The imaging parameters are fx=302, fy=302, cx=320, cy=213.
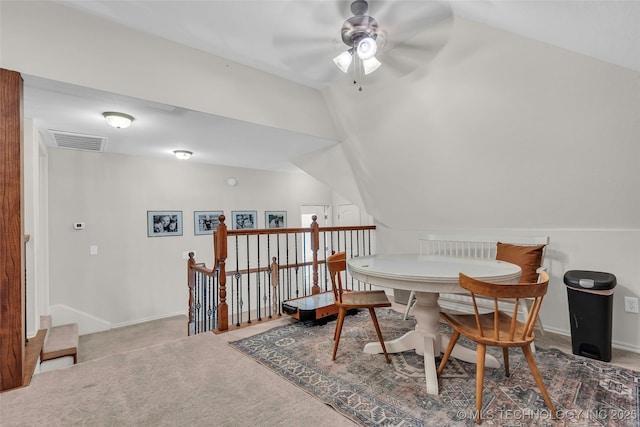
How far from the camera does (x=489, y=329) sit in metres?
1.78

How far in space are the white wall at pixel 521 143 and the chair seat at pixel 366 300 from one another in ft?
5.29

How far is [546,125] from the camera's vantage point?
2348 mm

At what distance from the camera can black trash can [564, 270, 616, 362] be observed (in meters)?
2.23

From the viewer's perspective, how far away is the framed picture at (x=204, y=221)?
511 centimetres

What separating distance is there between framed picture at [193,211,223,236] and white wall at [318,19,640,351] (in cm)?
292

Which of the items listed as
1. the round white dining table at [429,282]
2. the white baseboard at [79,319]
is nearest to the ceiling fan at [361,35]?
the round white dining table at [429,282]

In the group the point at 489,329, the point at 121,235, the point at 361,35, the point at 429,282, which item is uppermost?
the point at 361,35

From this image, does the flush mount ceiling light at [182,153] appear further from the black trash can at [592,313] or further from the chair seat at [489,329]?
the black trash can at [592,313]

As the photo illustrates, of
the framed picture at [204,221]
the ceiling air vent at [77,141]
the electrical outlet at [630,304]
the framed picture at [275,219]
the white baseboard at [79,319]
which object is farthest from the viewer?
the framed picture at [275,219]

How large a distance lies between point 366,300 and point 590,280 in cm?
168

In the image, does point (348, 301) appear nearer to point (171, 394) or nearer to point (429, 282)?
point (429, 282)

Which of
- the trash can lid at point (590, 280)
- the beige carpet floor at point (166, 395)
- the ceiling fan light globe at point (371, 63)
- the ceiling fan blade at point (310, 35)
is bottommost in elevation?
the beige carpet floor at point (166, 395)

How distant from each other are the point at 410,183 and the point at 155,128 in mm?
2911

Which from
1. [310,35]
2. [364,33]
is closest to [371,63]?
[364,33]
